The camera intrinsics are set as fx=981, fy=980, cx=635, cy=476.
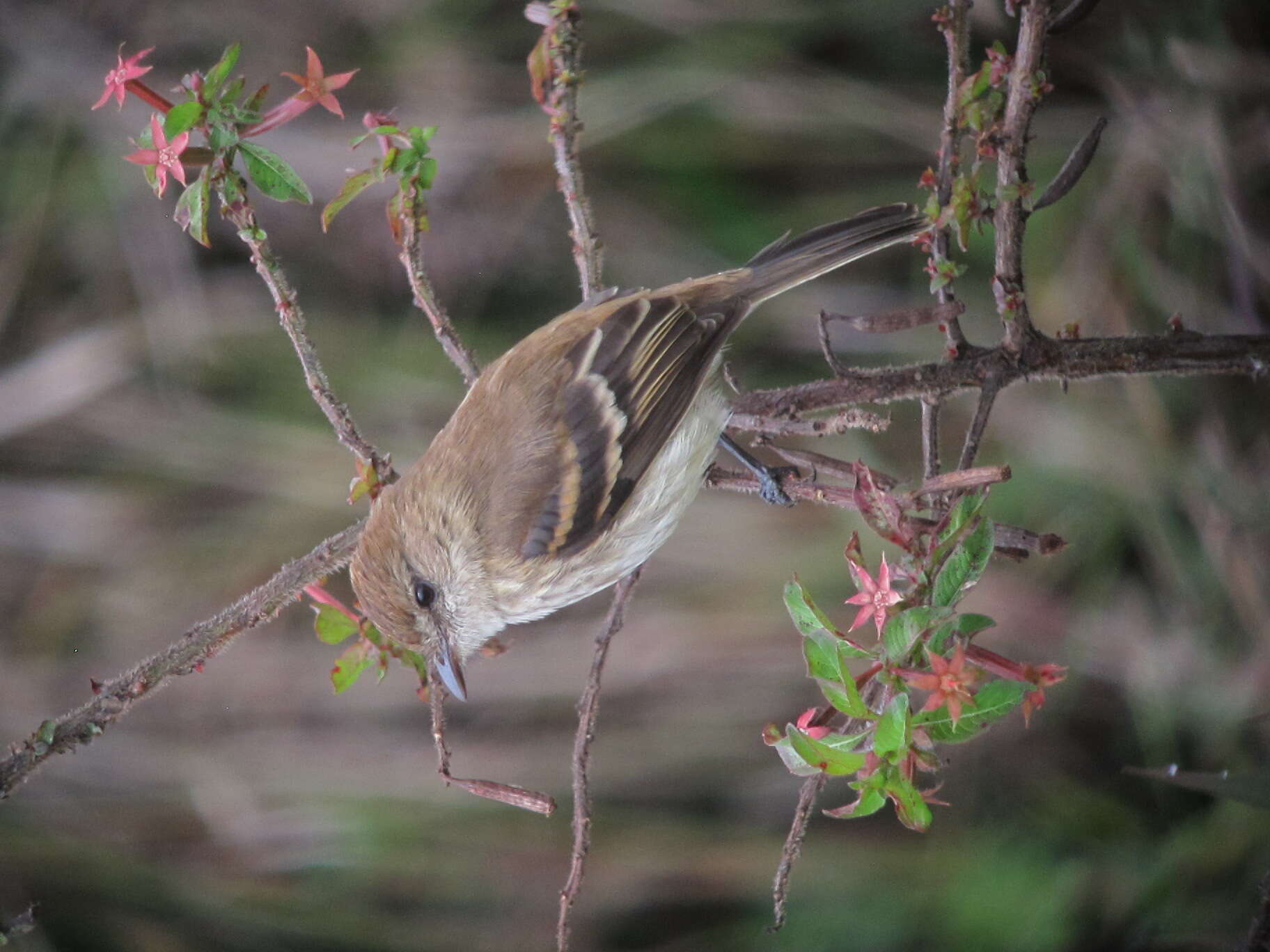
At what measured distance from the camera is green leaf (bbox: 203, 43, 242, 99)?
112cm

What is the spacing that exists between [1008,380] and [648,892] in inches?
69.1

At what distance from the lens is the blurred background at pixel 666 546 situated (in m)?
1.99

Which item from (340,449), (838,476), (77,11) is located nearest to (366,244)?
(340,449)

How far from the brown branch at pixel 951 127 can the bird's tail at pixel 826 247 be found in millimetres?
357

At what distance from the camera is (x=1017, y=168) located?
3.57 ft

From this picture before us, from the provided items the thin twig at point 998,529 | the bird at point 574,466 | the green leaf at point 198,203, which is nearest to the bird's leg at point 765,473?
the bird at point 574,466

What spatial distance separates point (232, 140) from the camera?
3.75 feet

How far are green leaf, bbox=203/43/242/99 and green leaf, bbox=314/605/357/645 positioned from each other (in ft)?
2.27

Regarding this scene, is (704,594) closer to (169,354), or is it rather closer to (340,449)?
(340,449)

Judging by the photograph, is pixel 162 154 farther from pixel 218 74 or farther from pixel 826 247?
pixel 826 247

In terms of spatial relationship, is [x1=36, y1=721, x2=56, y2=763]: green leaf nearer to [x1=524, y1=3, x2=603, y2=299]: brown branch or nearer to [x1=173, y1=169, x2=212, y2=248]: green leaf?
[x1=173, y1=169, x2=212, y2=248]: green leaf

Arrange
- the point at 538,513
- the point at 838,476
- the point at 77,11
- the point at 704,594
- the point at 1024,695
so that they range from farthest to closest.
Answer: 1. the point at 77,11
2. the point at 704,594
3. the point at 538,513
4. the point at 838,476
5. the point at 1024,695

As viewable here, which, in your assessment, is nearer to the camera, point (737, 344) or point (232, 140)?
point (232, 140)

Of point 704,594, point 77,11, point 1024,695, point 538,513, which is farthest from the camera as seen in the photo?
point 77,11
